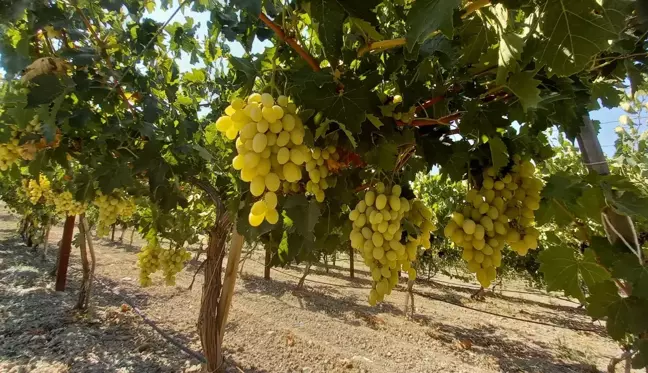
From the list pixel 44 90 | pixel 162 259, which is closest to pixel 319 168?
pixel 44 90

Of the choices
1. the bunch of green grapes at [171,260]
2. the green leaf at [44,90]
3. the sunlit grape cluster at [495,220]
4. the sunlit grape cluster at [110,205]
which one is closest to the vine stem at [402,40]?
the sunlit grape cluster at [495,220]

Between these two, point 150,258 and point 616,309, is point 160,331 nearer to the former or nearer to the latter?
point 150,258

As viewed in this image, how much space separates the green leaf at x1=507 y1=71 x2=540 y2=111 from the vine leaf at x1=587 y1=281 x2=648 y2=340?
82 cm

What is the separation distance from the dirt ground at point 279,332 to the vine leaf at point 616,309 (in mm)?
5141

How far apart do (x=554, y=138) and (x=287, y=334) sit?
19.4 ft

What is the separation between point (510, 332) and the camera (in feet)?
30.5

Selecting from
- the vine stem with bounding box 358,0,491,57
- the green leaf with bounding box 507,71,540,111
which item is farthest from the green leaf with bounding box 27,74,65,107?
the green leaf with bounding box 507,71,540,111

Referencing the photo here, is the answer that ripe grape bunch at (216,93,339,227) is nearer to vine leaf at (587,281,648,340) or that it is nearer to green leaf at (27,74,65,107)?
vine leaf at (587,281,648,340)

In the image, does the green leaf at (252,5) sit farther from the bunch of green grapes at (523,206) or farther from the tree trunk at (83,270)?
the tree trunk at (83,270)

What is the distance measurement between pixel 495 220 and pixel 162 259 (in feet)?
12.6

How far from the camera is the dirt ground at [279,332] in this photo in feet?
18.5

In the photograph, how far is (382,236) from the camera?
3.72 feet

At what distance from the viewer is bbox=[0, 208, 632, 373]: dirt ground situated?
562 centimetres

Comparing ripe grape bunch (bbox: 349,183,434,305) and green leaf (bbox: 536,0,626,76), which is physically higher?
green leaf (bbox: 536,0,626,76)
